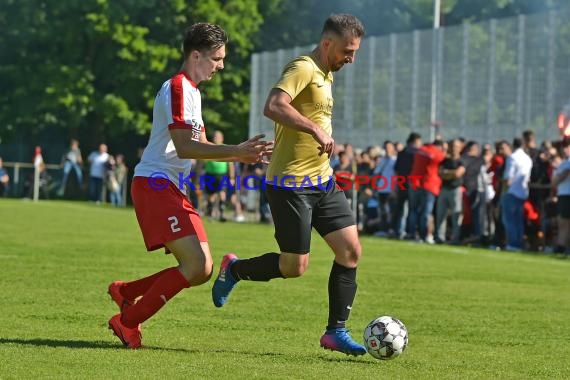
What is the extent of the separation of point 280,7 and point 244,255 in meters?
45.4

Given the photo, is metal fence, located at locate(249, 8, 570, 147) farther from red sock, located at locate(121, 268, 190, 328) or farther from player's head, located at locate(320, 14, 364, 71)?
red sock, located at locate(121, 268, 190, 328)

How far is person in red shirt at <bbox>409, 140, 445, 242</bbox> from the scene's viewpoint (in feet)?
80.6

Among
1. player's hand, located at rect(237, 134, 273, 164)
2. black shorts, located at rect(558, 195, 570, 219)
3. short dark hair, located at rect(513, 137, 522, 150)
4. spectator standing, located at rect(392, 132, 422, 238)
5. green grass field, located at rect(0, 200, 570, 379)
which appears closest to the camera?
green grass field, located at rect(0, 200, 570, 379)

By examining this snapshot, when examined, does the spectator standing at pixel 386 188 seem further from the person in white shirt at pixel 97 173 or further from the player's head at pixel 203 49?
the person in white shirt at pixel 97 173

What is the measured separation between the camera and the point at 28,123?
2323 inches

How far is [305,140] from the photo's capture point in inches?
334

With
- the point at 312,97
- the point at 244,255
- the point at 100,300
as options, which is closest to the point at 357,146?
the point at 244,255

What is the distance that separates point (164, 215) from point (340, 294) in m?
1.20

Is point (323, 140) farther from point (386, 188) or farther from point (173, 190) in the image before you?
point (386, 188)

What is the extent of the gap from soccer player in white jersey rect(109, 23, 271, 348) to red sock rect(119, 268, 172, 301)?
1.11 ft

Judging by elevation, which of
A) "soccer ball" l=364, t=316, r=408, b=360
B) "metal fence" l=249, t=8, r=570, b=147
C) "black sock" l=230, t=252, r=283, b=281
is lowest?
"soccer ball" l=364, t=316, r=408, b=360

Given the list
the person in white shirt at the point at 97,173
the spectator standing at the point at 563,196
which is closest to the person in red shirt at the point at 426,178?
the spectator standing at the point at 563,196

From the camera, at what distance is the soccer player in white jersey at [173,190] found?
842cm

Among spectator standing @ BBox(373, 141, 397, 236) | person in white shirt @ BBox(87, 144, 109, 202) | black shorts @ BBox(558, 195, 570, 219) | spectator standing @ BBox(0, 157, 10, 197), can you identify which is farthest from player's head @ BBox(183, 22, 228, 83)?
spectator standing @ BBox(0, 157, 10, 197)
